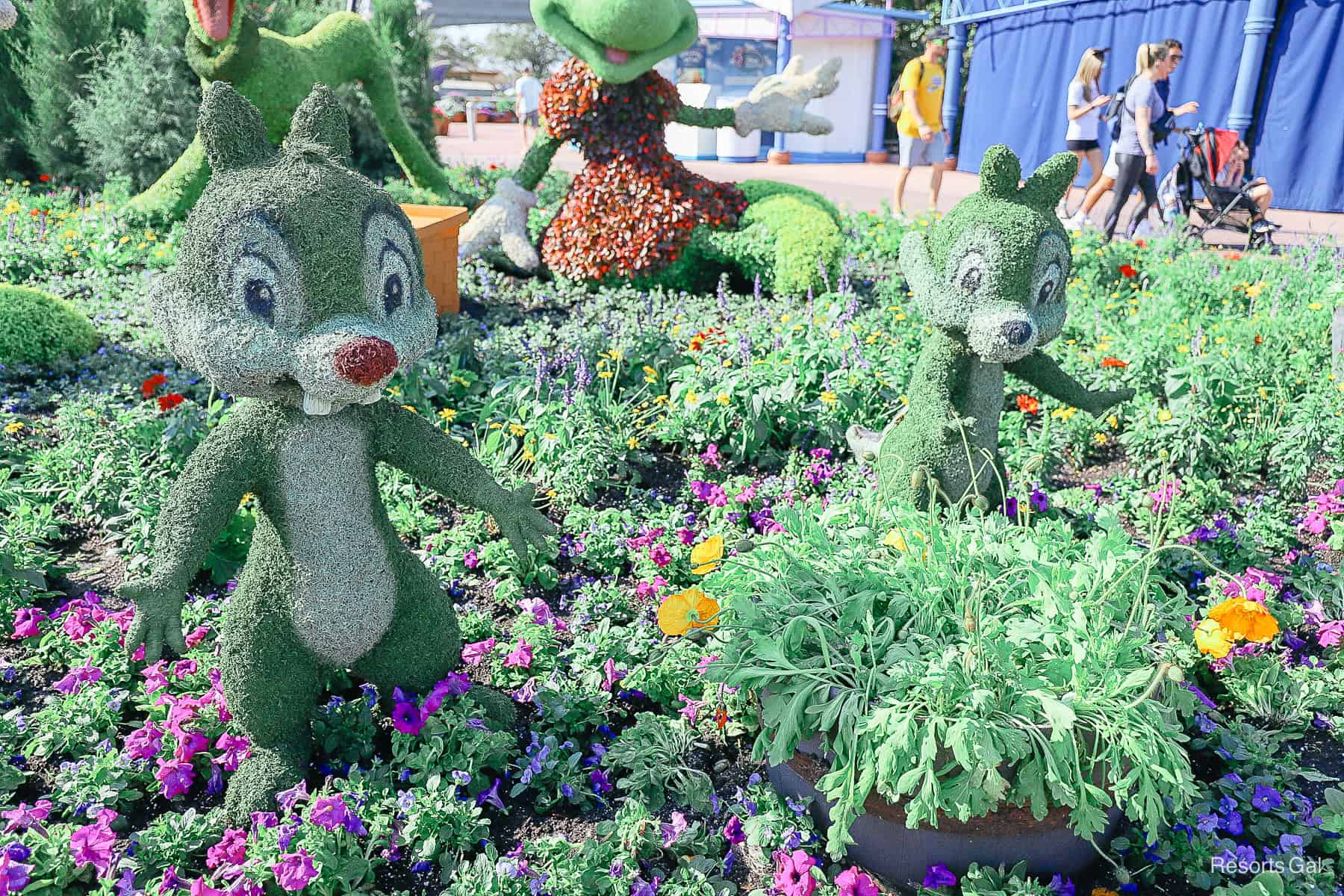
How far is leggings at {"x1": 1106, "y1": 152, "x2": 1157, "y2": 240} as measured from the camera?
7.68 meters

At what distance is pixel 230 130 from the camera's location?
1880 millimetres

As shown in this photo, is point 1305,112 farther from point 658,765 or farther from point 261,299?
point 261,299

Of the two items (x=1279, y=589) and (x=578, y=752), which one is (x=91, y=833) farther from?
(x=1279, y=589)

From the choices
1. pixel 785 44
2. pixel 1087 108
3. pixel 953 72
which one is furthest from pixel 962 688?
pixel 953 72

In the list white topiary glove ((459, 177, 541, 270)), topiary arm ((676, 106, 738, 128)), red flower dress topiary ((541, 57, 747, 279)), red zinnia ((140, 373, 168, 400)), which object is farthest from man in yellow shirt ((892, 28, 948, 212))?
red zinnia ((140, 373, 168, 400))

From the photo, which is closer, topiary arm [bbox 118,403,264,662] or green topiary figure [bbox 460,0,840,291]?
topiary arm [bbox 118,403,264,662]

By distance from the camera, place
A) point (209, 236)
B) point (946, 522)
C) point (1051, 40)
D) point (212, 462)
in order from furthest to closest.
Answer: point (1051, 40), point (946, 522), point (212, 462), point (209, 236)

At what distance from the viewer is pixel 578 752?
2.26 meters

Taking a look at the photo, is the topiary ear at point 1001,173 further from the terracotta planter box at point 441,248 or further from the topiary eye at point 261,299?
the terracotta planter box at point 441,248

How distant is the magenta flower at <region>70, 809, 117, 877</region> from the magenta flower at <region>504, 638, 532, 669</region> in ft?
3.15

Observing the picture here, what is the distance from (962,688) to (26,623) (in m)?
2.46

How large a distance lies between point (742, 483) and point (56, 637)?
85.9 inches

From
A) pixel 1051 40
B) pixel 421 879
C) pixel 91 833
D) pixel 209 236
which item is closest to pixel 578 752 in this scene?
pixel 421 879

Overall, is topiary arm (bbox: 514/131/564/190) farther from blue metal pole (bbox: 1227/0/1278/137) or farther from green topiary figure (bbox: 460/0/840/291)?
blue metal pole (bbox: 1227/0/1278/137)
